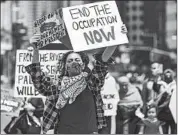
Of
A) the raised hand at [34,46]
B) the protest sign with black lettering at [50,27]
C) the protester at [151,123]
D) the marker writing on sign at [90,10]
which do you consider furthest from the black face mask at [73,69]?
the protester at [151,123]

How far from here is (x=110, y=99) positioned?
18.2 ft

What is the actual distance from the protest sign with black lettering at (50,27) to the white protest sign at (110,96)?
1397 millimetres

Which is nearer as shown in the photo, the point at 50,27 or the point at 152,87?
the point at 50,27

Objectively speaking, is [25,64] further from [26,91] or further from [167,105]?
[167,105]

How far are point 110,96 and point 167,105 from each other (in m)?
0.76

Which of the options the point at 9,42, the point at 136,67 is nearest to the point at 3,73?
→ the point at 9,42

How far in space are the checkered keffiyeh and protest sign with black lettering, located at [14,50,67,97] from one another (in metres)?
1.45

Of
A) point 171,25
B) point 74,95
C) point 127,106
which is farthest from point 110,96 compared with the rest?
point 74,95

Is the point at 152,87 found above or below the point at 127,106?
above

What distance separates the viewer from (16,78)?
529cm

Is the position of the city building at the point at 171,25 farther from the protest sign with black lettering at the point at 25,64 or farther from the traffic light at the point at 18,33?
the traffic light at the point at 18,33

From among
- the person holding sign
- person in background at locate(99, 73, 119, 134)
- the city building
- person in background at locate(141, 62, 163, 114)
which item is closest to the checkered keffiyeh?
the person holding sign

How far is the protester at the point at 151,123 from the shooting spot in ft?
18.8

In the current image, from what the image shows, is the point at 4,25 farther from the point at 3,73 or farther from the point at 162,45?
the point at 162,45
